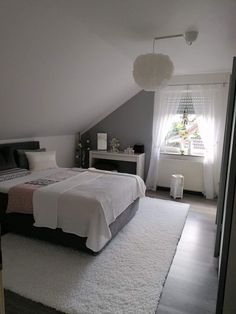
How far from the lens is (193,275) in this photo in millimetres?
2148

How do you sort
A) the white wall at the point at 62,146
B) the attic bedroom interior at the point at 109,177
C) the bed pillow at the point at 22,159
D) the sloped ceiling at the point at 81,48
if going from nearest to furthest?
the attic bedroom interior at the point at 109,177
the sloped ceiling at the point at 81,48
the bed pillow at the point at 22,159
the white wall at the point at 62,146

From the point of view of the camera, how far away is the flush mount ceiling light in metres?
2.22

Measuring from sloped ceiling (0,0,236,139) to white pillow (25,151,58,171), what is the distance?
506 millimetres

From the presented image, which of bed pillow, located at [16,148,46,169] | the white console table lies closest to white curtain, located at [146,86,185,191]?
the white console table

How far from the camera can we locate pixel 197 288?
6.47ft

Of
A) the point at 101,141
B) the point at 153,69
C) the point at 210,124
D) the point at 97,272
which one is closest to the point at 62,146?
the point at 101,141

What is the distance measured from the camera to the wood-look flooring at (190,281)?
5.62ft

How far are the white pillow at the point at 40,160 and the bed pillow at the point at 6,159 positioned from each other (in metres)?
0.26

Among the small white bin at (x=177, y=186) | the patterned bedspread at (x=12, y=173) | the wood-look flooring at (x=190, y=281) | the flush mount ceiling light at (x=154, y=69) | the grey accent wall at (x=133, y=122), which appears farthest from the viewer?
the grey accent wall at (x=133, y=122)

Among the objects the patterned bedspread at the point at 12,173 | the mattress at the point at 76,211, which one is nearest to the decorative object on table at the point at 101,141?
the patterned bedspread at the point at 12,173

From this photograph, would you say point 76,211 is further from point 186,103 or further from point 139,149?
point 186,103

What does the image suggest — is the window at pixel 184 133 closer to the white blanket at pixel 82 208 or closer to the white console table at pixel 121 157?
the white console table at pixel 121 157

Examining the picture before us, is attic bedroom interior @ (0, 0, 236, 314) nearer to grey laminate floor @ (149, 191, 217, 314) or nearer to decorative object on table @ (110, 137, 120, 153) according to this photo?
grey laminate floor @ (149, 191, 217, 314)

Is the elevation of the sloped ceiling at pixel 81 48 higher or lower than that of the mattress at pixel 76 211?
higher
